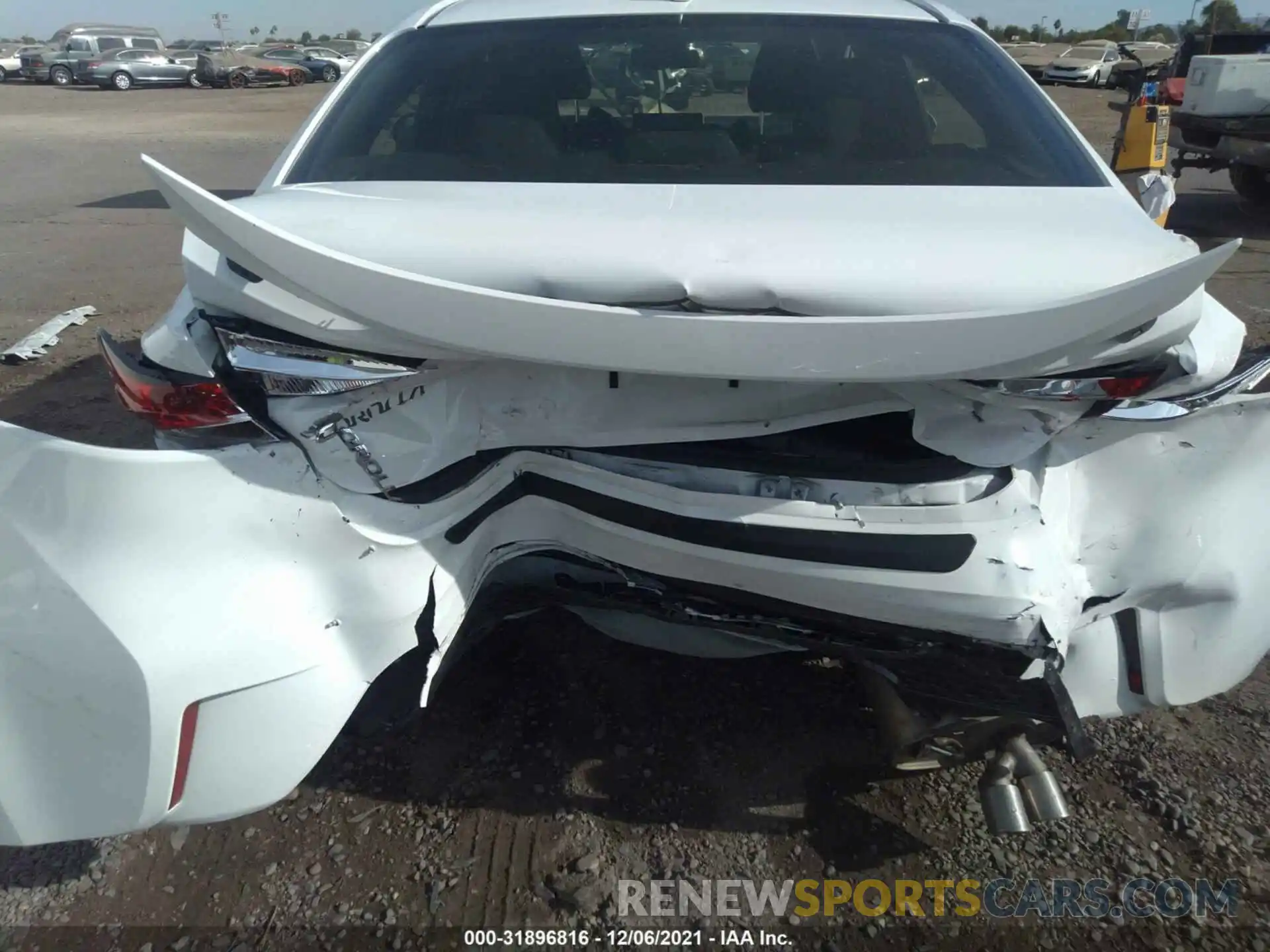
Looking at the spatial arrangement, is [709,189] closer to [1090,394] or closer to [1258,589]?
[1090,394]

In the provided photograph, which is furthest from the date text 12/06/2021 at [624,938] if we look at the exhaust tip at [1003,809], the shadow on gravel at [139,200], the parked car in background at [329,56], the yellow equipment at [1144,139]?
the parked car in background at [329,56]

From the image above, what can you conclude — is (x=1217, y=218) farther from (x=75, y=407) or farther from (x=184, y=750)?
(x=184, y=750)

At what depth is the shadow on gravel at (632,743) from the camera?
2.16 meters

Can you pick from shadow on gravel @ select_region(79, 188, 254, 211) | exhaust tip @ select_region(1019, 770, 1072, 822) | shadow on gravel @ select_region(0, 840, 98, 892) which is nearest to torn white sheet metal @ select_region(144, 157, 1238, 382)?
exhaust tip @ select_region(1019, 770, 1072, 822)

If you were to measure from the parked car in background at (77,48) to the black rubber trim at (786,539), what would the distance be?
1257 inches

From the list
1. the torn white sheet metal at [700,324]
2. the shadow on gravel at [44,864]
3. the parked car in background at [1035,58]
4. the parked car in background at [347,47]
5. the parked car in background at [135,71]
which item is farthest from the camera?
the parked car in background at [347,47]

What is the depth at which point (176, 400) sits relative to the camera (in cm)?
171

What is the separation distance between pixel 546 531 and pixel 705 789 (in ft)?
2.67

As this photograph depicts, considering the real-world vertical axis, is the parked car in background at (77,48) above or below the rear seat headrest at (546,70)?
below

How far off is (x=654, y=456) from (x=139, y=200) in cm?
952

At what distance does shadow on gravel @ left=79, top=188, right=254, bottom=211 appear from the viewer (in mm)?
8922

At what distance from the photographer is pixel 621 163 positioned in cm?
205

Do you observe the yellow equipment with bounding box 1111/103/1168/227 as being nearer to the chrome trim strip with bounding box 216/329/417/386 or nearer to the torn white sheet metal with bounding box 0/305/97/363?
the chrome trim strip with bounding box 216/329/417/386

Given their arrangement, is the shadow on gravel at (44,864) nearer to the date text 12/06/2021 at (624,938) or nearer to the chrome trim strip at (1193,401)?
the date text 12/06/2021 at (624,938)
